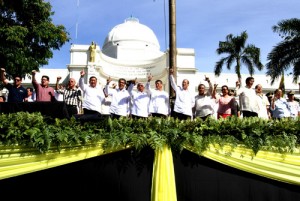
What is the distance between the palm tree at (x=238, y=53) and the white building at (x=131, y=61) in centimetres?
211

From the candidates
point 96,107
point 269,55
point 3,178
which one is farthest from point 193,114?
point 269,55

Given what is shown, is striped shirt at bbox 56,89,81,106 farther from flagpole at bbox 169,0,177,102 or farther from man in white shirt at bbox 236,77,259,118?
man in white shirt at bbox 236,77,259,118

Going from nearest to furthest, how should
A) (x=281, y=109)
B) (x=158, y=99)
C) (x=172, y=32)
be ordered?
(x=158, y=99), (x=172, y=32), (x=281, y=109)

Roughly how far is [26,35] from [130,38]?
2213cm

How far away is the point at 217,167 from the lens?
5.17m

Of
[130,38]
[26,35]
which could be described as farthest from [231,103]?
[130,38]

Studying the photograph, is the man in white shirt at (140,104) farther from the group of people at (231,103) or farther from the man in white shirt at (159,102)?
the group of people at (231,103)

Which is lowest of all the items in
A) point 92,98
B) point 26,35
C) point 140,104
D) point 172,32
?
point 140,104

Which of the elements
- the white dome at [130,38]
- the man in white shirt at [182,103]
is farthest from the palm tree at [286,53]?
the white dome at [130,38]

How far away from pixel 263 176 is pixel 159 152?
1.67m

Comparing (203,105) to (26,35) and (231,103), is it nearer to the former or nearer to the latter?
(231,103)

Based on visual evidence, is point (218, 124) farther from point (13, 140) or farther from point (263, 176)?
point (13, 140)

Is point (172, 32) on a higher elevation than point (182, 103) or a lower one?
higher

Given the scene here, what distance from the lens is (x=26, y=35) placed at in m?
16.7
